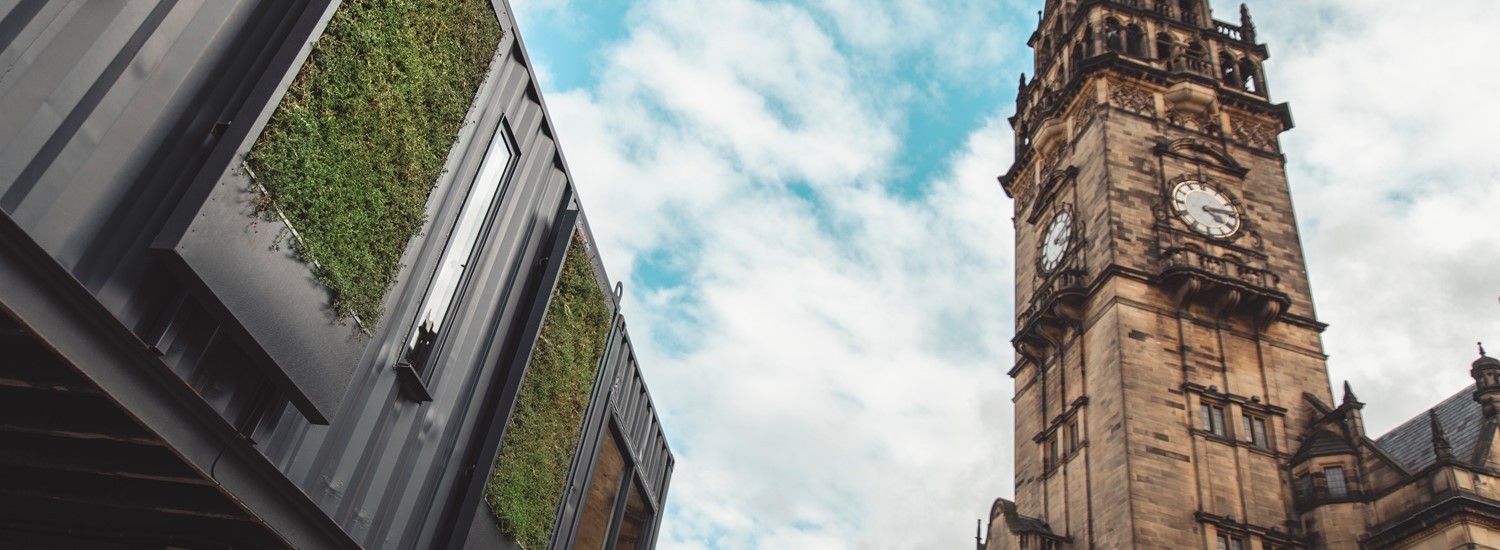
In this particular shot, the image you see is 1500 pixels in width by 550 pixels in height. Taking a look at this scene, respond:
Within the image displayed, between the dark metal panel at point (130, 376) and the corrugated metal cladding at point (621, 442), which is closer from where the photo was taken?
the dark metal panel at point (130, 376)

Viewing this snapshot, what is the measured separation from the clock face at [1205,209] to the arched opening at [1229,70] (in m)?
8.57

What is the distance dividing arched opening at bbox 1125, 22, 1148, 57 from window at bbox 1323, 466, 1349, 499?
806 inches

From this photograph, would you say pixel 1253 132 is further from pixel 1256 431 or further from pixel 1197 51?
pixel 1256 431

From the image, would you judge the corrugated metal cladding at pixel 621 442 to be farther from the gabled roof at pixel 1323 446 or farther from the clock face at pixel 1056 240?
the clock face at pixel 1056 240

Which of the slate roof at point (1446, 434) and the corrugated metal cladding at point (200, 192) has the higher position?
the slate roof at point (1446, 434)

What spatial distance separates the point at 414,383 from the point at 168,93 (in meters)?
4.87

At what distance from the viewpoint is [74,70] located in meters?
6.67

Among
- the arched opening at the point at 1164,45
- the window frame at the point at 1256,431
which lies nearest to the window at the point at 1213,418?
the window frame at the point at 1256,431

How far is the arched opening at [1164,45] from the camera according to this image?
142 ft

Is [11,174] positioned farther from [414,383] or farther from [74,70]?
[414,383]

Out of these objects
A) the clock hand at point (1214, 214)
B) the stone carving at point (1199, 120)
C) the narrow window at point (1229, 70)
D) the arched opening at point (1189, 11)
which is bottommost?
the clock hand at point (1214, 214)

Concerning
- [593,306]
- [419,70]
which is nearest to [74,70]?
[419,70]

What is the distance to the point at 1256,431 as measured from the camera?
100.0ft

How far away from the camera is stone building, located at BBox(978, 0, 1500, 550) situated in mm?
27516
